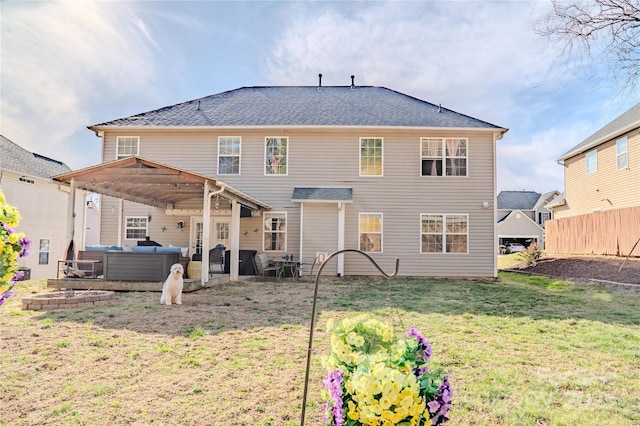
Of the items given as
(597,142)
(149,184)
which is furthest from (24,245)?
(597,142)

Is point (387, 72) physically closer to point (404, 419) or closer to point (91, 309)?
point (91, 309)

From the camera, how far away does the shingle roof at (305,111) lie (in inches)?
559

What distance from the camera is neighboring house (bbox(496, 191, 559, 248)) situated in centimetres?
4028

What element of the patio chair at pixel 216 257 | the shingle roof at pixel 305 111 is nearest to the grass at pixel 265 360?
the patio chair at pixel 216 257

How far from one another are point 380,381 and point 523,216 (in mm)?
43752

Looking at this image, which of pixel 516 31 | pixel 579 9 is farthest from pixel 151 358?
pixel 516 31

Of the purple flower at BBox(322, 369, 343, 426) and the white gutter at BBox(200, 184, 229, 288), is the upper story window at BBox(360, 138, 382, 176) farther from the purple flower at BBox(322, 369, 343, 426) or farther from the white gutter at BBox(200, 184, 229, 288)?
the purple flower at BBox(322, 369, 343, 426)

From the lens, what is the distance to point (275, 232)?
14.1 metres

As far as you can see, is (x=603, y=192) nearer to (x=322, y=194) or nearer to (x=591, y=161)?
(x=591, y=161)

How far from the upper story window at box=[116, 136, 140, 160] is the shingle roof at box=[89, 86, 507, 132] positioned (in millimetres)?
553

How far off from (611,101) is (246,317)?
8698 millimetres

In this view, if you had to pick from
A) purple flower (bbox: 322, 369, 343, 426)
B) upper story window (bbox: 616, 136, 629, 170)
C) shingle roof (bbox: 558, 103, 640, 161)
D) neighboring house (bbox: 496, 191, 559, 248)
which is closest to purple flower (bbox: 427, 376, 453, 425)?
purple flower (bbox: 322, 369, 343, 426)

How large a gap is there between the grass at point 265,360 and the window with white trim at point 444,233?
5.24m

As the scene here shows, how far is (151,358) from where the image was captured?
458 centimetres
